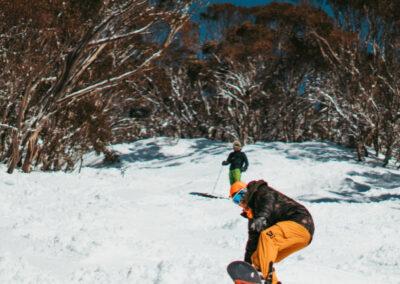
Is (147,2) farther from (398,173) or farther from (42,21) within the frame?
(398,173)

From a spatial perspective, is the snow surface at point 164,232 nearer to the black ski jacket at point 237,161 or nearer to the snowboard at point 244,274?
the snowboard at point 244,274

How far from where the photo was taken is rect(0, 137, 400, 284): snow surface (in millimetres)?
4516

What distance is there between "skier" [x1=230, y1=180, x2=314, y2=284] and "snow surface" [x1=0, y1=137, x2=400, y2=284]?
2.53ft

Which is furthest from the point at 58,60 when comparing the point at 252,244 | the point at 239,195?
the point at 252,244

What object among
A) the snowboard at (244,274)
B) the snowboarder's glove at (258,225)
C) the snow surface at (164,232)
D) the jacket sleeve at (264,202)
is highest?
the jacket sleeve at (264,202)

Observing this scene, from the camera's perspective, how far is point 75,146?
1656 centimetres

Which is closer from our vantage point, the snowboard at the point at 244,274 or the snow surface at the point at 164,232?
the snowboard at the point at 244,274

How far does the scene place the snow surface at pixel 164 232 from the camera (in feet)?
14.8

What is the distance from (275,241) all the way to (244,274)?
393mm

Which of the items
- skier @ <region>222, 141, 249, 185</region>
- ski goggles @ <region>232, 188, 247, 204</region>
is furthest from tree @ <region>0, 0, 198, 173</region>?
ski goggles @ <region>232, 188, 247, 204</region>

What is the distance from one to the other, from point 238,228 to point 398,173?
1129 cm

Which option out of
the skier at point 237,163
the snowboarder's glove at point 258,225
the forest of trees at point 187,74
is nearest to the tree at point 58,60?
the forest of trees at point 187,74

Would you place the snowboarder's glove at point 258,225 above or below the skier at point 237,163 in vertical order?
above

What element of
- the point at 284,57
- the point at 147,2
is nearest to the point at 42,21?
the point at 147,2
